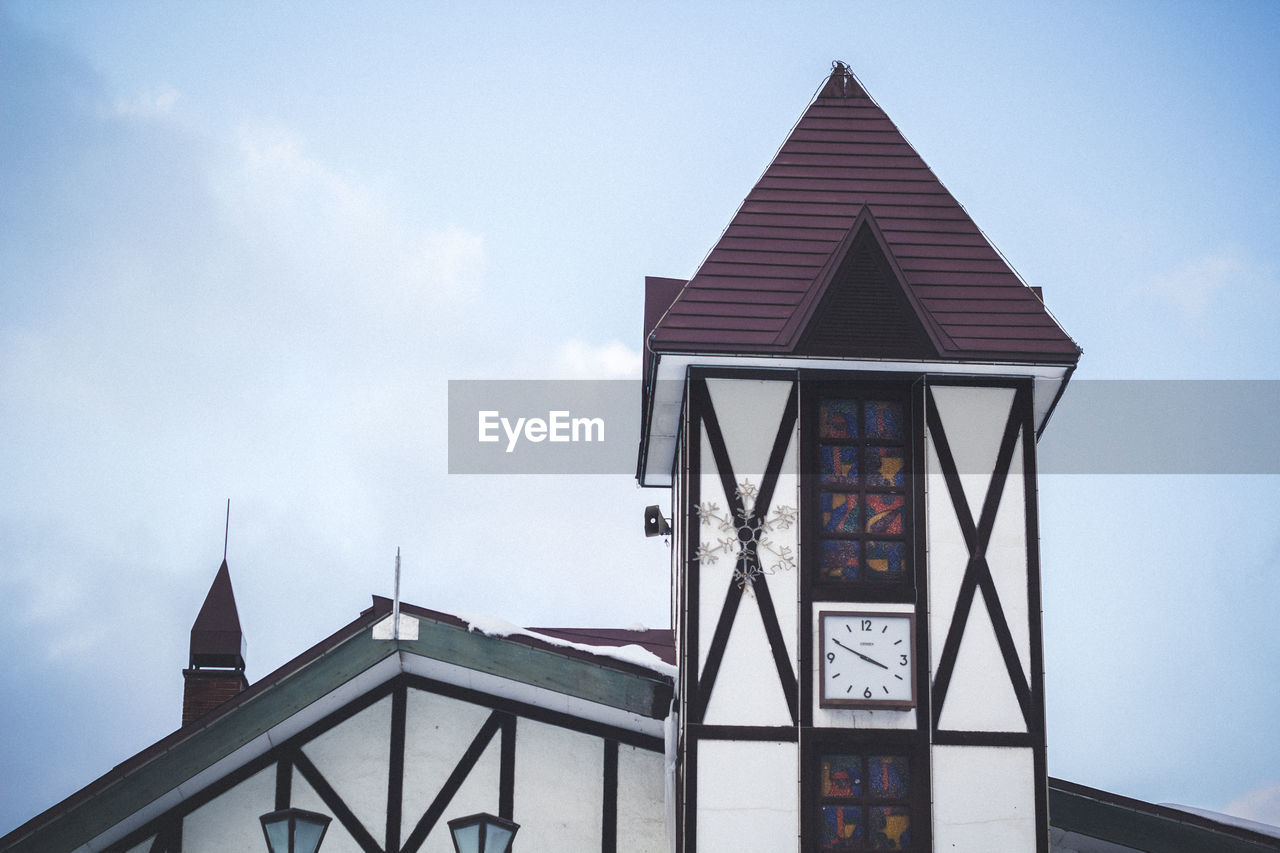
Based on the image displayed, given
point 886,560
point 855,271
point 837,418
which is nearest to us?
point 886,560

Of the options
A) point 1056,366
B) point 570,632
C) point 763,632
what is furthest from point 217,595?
point 1056,366

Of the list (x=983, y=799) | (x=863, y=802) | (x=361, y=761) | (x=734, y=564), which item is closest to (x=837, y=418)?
(x=734, y=564)

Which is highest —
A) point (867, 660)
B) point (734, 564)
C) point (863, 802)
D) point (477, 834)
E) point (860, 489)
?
point (860, 489)

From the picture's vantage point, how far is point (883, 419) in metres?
14.7

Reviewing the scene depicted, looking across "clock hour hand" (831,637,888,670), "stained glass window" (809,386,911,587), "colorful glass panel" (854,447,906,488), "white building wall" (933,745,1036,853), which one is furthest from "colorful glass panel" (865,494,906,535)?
"white building wall" (933,745,1036,853)

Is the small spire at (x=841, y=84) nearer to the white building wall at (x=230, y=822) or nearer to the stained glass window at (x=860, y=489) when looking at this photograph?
the stained glass window at (x=860, y=489)

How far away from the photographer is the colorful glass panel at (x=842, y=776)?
44.8 feet

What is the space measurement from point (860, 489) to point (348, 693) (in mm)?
4883

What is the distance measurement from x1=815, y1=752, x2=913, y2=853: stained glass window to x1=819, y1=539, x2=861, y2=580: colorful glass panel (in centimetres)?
155

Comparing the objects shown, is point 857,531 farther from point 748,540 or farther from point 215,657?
point 215,657

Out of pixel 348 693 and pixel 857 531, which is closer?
pixel 348 693


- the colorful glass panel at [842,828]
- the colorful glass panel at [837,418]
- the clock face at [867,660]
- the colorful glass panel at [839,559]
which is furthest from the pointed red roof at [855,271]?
the colorful glass panel at [842,828]

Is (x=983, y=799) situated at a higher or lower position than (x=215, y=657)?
lower

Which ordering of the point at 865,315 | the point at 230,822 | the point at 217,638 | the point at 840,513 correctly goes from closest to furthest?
the point at 230,822 → the point at 840,513 → the point at 865,315 → the point at 217,638
